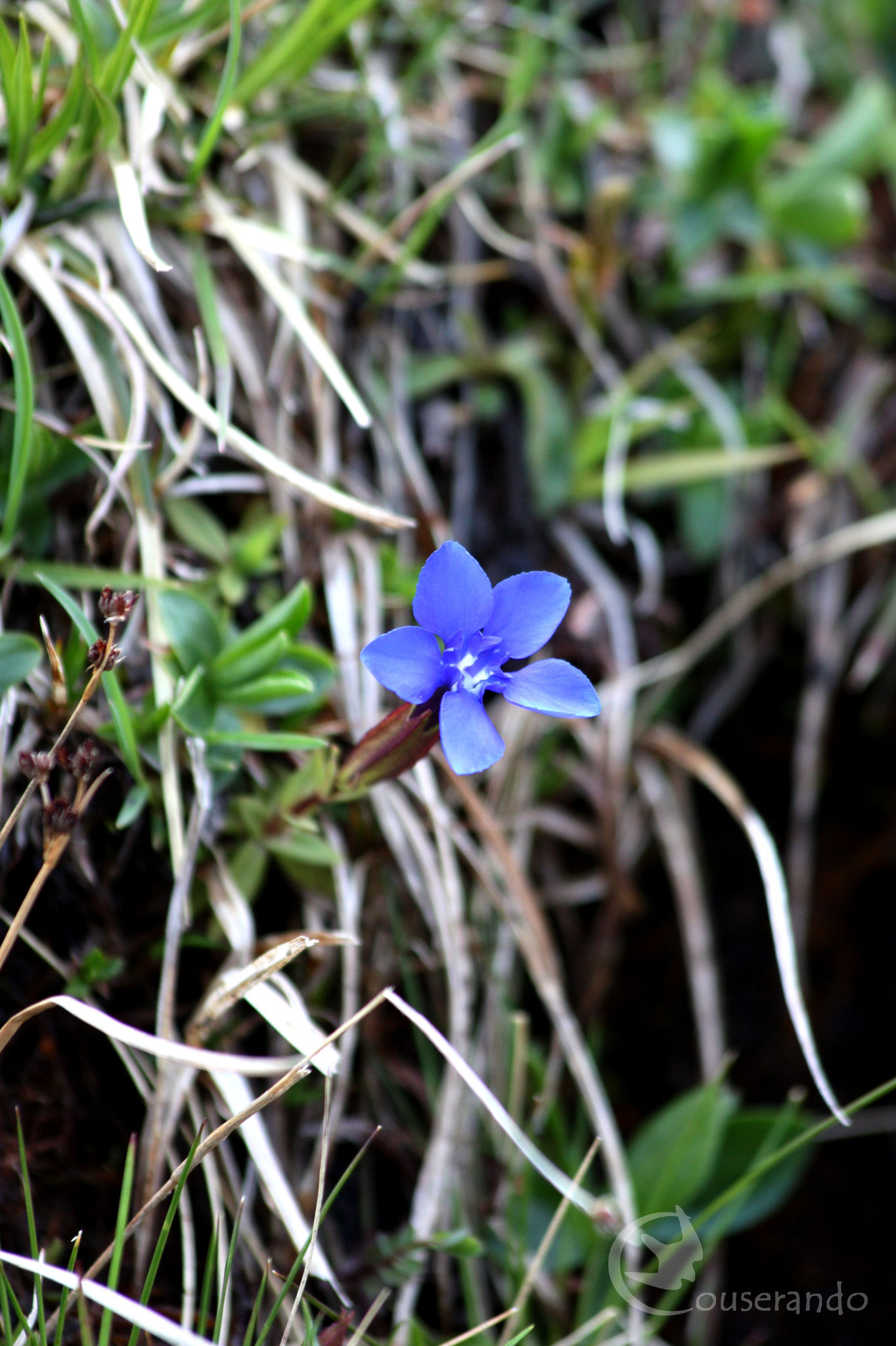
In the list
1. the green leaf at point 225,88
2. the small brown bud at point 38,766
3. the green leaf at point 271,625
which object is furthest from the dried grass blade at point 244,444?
the small brown bud at point 38,766

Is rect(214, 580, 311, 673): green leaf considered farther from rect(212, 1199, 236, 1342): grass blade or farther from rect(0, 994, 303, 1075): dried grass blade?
rect(212, 1199, 236, 1342): grass blade

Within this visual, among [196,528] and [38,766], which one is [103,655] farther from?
[196,528]

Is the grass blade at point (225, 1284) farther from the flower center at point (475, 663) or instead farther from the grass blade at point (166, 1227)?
the flower center at point (475, 663)

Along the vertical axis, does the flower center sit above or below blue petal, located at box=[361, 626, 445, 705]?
below

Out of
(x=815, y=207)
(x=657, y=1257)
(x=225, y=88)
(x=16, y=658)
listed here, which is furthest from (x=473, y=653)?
(x=815, y=207)

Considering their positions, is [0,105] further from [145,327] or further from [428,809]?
[428,809]

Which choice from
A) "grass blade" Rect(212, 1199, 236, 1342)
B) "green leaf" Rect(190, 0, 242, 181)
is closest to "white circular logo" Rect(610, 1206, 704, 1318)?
"grass blade" Rect(212, 1199, 236, 1342)
